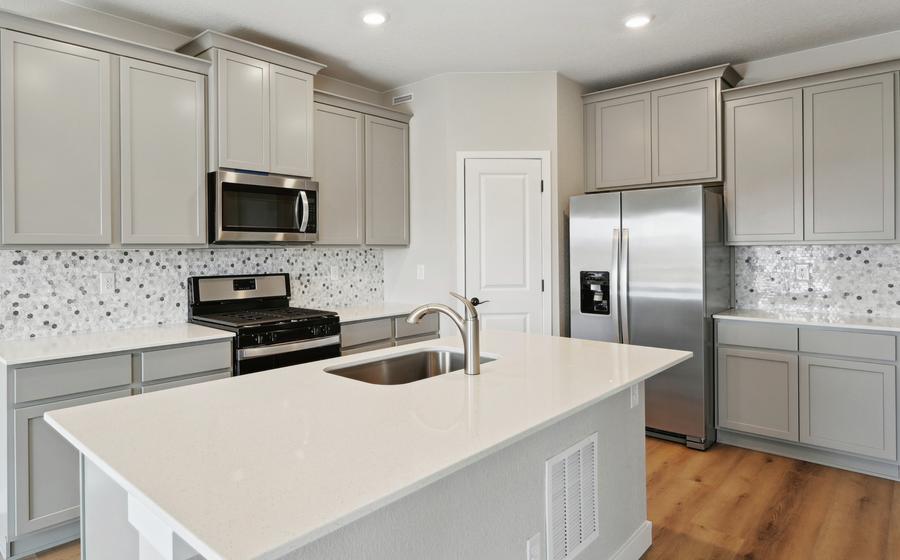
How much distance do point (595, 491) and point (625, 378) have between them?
461 mm

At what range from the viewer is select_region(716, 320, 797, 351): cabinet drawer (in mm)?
3381

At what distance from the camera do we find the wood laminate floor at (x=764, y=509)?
2383mm

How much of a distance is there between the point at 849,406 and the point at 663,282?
124 centimetres

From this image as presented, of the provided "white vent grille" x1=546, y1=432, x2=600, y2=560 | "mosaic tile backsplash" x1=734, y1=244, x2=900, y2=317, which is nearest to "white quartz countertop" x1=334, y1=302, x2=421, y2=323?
"white vent grille" x1=546, y1=432, x2=600, y2=560

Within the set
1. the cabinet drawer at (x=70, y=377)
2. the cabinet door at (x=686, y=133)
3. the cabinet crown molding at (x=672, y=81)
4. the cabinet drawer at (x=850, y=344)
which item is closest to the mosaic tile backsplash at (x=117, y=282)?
the cabinet drawer at (x=70, y=377)

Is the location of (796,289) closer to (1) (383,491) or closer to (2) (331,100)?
(2) (331,100)

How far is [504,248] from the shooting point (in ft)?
13.6

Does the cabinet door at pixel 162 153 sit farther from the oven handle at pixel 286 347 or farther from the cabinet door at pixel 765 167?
the cabinet door at pixel 765 167

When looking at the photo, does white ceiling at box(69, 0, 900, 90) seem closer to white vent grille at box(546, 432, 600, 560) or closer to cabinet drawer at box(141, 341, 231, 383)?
cabinet drawer at box(141, 341, 231, 383)

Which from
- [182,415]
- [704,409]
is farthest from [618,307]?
[182,415]

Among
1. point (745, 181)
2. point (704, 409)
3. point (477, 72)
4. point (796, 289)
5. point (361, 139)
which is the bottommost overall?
point (704, 409)

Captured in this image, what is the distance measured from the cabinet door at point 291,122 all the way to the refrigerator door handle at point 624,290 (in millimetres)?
2163

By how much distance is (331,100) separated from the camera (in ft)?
12.6

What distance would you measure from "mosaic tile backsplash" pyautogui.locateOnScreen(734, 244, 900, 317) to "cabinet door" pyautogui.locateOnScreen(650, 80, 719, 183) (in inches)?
27.1
